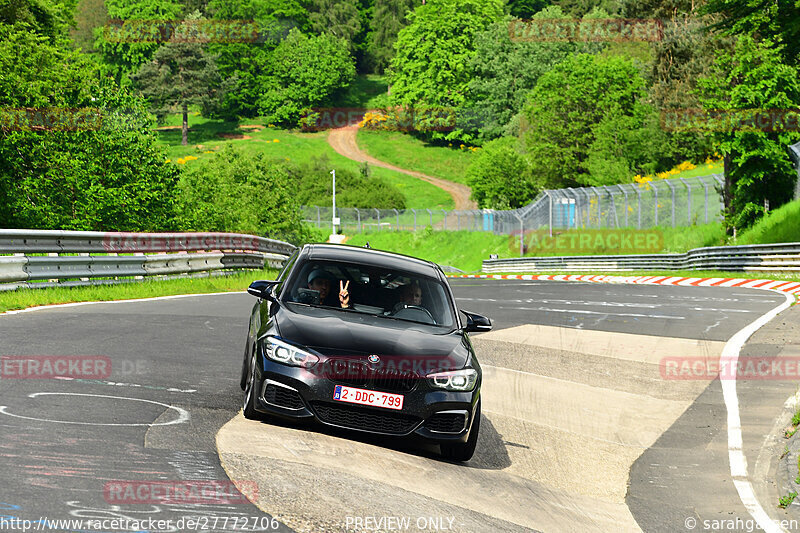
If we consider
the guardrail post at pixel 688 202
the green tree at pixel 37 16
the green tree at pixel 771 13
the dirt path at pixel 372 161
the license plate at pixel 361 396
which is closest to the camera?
the license plate at pixel 361 396

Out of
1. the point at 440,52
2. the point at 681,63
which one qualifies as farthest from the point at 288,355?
the point at 440,52

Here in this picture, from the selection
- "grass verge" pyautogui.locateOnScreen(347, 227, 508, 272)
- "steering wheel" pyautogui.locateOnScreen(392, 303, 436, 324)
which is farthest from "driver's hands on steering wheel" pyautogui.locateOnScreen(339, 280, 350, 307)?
"grass verge" pyautogui.locateOnScreen(347, 227, 508, 272)

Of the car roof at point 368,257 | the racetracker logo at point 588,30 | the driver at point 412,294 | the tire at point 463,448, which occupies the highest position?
the racetracker logo at point 588,30

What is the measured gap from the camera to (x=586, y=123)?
73375mm

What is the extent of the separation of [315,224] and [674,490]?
83.4 m

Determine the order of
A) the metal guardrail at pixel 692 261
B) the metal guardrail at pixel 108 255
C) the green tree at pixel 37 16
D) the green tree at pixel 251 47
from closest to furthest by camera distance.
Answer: the metal guardrail at pixel 108 255, the metal guardrail at pixel 692 261, the green tree at pixel 37 16, the green tree at pixel 251 47

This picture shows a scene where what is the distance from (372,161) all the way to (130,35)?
49.1 meters

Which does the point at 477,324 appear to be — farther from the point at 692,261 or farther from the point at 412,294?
the point at 692,261

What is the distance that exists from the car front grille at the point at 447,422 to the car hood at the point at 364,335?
1.22 ft

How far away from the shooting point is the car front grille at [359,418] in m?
7.05

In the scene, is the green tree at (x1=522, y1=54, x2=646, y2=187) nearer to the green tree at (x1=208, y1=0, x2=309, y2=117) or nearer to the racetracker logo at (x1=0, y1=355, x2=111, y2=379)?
the racetracker logo at (x1=0, y1=355, x2=111, y2=379)

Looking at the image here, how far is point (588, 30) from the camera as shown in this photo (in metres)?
107

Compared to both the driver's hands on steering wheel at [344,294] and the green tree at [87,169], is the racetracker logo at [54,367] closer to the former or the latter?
the driver's hands on steering wheel at [344,294]

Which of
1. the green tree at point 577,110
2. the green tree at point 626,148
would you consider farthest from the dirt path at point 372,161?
the green tree at point 626,148
